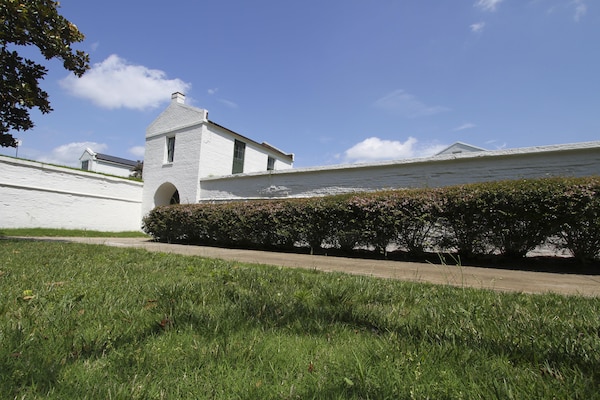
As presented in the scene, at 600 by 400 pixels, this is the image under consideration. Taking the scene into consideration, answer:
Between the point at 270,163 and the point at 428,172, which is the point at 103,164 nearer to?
the point at 270,163

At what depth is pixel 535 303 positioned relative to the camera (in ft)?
8.10

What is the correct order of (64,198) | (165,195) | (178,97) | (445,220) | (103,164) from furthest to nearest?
(103,164)
(165,195)
(178,97)
(64,198)
(445,220)

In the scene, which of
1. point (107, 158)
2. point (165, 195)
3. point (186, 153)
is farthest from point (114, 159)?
point (186, 153)

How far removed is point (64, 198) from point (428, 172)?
641 inches

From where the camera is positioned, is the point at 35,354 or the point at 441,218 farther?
the point at 441,218

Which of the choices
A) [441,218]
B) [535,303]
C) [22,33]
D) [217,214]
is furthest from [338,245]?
[22,33]

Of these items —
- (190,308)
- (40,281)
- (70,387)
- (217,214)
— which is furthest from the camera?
(217,214)

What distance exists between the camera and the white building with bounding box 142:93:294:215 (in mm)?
15780

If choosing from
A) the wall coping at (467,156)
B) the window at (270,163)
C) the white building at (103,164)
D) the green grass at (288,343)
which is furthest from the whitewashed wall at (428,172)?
the white building at (103,164)

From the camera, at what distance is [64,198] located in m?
15.2

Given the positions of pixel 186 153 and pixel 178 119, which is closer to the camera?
pixel 186 153

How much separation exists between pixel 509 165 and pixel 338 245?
4.64 metres

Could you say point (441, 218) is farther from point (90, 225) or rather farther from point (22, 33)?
point (90, 225)

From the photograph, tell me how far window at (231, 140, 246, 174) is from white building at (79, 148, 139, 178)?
80.2 ft
